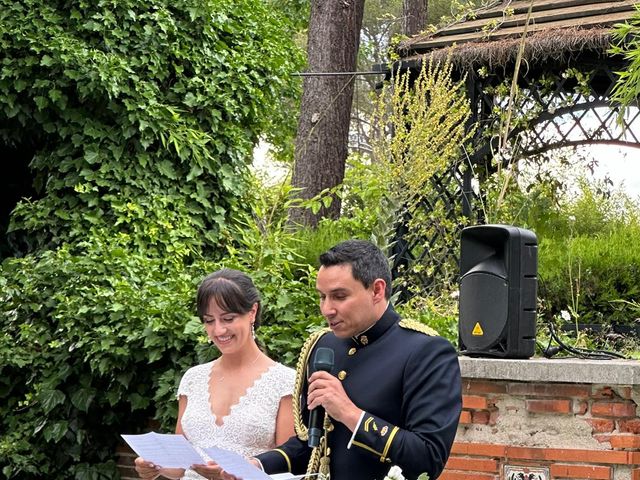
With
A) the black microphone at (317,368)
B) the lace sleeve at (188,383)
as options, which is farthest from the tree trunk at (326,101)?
the black microphone at (317,368)

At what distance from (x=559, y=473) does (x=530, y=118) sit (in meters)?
5.97

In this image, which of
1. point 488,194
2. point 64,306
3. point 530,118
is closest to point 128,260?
point 64,306

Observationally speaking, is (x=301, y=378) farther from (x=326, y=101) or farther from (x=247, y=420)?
(x=326, y=101)

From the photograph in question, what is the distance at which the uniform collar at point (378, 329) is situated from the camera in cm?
373

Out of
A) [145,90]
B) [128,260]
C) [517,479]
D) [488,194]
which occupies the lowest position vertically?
[517,479]

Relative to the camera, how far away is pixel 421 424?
3.49m

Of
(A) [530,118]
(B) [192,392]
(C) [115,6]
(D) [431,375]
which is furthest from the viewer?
(A) [530,118]

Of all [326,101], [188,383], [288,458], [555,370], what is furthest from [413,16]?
[288,458]

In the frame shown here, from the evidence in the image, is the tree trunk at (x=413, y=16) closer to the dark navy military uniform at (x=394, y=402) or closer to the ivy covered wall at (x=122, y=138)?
the ivy covered wall at (x=122, y=138)

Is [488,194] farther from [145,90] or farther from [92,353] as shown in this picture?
[92,353]

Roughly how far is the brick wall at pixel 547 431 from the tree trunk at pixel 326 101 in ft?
24.1

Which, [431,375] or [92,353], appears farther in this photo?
[92,353]

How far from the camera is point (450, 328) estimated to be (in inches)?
275

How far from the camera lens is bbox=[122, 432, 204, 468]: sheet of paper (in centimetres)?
387
